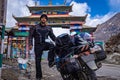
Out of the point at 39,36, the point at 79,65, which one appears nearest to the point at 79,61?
the point at 79,65

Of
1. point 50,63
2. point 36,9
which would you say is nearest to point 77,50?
point 50,63

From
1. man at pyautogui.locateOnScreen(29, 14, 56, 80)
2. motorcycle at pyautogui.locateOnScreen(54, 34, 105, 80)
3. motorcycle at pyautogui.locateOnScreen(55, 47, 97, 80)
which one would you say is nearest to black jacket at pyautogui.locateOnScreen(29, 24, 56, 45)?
man at pyautogui.locateOnScreen(29, 14, 56, 80)

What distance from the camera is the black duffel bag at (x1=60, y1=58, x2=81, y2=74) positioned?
470 cm

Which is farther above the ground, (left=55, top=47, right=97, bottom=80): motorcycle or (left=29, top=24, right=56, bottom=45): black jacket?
(left=29, top=24, right=56, bottom=45): black jacket

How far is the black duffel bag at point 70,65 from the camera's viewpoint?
4.70m

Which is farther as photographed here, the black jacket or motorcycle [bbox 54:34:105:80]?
the black jacket

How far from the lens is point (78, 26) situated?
155ft

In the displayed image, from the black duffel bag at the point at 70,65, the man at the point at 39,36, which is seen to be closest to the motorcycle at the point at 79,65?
the black duffel bag at the point at 70,65

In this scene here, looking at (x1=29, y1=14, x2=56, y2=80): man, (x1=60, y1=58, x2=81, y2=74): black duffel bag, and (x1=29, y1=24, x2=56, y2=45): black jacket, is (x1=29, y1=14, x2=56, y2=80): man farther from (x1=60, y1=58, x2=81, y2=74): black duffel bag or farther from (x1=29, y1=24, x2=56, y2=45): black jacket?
(x1=60, y1=58, x2=81, y2=74): black duffel bag

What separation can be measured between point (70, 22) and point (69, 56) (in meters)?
43.3

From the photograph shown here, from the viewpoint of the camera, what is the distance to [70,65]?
15.6ft

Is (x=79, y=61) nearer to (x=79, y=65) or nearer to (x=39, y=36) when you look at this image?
(x=79, y=65)

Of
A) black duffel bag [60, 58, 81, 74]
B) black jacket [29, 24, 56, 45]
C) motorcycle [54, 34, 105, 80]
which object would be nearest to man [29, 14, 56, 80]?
black jacket [29, 24, 56, 45]

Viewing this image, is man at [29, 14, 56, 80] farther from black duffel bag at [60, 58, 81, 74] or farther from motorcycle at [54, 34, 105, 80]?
black duffel bag at [60, 58, 81, 74]
